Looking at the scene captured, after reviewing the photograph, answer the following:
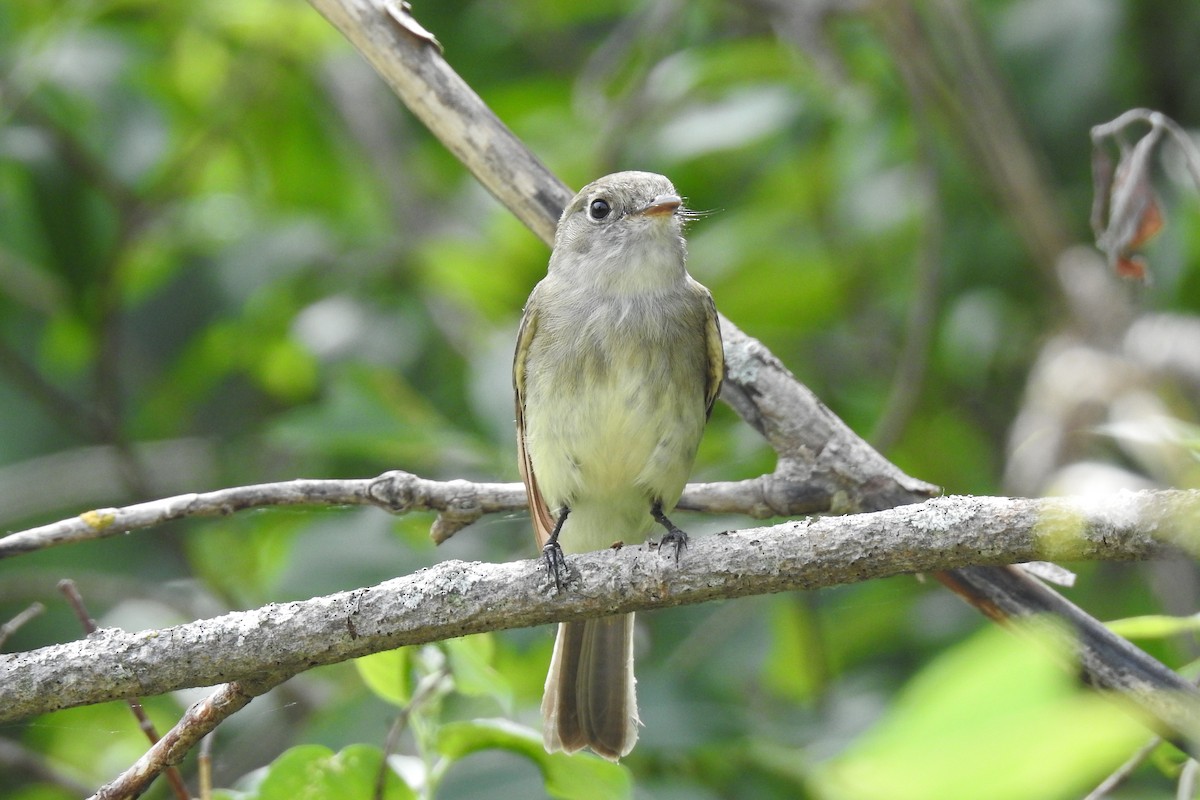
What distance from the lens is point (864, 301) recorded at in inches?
226

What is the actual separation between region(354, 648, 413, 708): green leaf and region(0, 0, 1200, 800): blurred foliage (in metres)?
1.02

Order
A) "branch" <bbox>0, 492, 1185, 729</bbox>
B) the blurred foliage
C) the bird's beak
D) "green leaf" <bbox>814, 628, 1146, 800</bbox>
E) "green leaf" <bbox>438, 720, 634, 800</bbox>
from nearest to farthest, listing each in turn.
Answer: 1. "green leaf" <bbox>814, 628, 1146, 800</bbox>
2. "branch" <bbox>0, 492, 1185, 729</bbox>
3. "green leaf" <bbox>438, 720, 634, 800</bbox>
4. the bird's beak
5. the blurred foliage

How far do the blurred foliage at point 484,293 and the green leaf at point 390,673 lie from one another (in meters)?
1.02

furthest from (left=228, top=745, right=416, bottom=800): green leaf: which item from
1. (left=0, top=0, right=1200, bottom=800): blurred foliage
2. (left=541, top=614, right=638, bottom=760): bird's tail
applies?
(left=0, top=0, right=1200, bottom=800): blurred foliage

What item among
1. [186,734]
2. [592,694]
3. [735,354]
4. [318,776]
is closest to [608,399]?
[735,354]

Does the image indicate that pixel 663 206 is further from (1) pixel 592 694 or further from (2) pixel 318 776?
(2) pixel 318 776

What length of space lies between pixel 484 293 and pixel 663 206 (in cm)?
154

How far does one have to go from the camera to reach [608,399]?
145 inches

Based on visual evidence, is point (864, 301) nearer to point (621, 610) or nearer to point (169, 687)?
point (621, 610)

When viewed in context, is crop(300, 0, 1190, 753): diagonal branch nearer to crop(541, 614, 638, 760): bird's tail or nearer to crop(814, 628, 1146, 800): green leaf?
crop(541, 614, 638, 760): bird's tail

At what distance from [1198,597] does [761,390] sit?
237cm

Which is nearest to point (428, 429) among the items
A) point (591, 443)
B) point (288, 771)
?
point (591, 443)

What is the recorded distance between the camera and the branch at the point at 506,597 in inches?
81.0

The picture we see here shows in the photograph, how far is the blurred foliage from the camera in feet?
14.6
